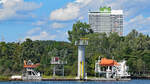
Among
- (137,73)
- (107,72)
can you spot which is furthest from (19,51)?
(137,73)

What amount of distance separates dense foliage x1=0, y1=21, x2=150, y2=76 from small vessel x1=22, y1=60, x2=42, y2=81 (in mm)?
5341

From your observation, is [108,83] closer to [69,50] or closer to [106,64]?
[106,64]

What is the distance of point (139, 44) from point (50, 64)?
28.4 metres

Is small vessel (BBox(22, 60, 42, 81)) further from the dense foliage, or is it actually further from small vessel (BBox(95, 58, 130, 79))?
small vessel (BBox(95, 58, 130, 79))

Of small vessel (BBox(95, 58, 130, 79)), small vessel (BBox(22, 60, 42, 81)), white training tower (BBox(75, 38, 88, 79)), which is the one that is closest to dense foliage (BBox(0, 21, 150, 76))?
small vessel (BBox(95, 58, 130, 79))

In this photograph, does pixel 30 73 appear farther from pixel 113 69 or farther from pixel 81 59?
pixel 113 69

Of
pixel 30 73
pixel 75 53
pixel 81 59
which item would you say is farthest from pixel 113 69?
pixel 30 73

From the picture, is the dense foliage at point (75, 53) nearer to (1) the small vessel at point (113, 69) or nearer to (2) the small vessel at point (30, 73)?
(1) the small vessel at point (113, 69)

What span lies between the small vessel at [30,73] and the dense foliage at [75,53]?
5341mm

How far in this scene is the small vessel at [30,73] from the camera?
79.1 meters

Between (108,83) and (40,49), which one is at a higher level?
(40,49)

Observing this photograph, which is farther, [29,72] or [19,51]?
[19,51]

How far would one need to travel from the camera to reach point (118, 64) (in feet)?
280

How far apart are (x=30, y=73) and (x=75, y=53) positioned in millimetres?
16159
